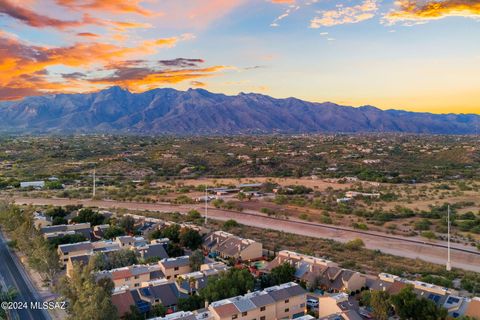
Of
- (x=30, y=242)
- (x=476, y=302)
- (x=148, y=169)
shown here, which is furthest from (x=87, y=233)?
(x=148, y=169)

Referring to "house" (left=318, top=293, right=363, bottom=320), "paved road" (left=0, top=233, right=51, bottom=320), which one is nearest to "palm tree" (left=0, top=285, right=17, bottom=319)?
"paved road" (left=0, top=233, right=51, bottom=320)

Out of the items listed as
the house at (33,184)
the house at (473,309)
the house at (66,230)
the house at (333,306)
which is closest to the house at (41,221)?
the house at (66,230)

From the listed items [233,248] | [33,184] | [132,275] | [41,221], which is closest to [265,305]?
[132,275]

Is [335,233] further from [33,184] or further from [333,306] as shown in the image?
[33,184]

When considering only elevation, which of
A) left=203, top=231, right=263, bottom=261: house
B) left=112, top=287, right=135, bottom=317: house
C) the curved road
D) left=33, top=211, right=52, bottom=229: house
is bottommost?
the curved road

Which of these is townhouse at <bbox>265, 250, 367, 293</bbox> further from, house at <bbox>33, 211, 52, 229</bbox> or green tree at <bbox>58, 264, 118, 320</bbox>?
house at <bbox>33, 211, 52, 229</bbox>

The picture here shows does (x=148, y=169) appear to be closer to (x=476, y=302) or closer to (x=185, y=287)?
(x=185, y=287)
